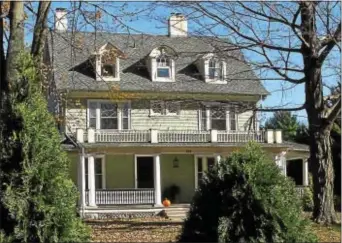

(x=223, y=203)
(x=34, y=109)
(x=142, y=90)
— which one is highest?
(x=142, y=90)

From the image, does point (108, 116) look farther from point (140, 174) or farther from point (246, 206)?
point (246, 206)

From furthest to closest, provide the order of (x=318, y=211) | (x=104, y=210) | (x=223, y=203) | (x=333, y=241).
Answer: (x=104, y=210), (x=318, y=211), (x=333, y=241), (x=223, y=203)

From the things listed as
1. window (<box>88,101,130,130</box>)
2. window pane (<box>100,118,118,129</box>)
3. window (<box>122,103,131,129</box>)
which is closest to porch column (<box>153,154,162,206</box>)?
window (<box>122,103,131,129</box>)

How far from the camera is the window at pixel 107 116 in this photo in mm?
30641

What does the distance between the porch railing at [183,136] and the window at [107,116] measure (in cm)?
178

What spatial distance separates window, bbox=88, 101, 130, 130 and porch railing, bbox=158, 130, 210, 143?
1.78 m

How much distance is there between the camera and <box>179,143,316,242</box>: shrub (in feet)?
28.8

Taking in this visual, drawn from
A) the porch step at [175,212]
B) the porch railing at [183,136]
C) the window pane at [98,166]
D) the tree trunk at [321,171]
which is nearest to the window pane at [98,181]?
the window pane at [98,166]

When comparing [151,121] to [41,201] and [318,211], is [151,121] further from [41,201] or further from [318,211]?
[41,201]

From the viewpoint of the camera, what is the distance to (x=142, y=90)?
101 feet

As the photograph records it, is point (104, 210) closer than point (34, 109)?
No

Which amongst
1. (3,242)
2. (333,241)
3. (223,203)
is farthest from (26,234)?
(333,241)

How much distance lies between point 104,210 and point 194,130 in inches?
253

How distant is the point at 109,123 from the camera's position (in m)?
31.3
